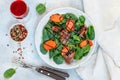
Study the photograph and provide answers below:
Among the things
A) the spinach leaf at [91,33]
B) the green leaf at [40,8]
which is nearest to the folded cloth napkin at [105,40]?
the spinach leaf at [91,33]

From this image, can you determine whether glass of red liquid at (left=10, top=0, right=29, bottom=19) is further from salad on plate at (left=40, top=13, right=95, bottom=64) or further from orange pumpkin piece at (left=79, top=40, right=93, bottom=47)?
orange pumpkin piece at (left=79, top=40, right=93, bottom=47)

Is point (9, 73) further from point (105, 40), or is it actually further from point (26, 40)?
point (105, 40)

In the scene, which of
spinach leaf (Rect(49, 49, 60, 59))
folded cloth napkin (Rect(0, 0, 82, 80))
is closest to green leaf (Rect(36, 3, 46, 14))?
folded cloth napkin (Rect(0, 0, 82, 80))

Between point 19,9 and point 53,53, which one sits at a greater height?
point 19,9

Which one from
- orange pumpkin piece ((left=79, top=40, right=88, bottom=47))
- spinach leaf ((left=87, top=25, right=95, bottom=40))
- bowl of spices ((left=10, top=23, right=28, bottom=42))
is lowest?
orange pumpkin piece ((left=79, top=40, right=88, bottom=47))

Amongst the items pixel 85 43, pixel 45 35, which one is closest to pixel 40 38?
pixel 45 35

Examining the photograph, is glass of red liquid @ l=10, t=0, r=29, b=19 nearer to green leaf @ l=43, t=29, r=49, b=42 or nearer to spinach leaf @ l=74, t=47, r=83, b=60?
green leaf @ l=43, t=29, r=49, b=42

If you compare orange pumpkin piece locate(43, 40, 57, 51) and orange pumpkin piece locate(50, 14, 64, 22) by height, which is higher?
orange pumpkin piece locate(50, 14, 64, 22)
